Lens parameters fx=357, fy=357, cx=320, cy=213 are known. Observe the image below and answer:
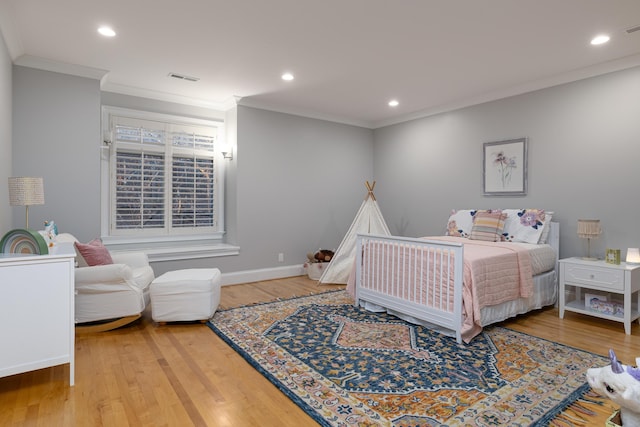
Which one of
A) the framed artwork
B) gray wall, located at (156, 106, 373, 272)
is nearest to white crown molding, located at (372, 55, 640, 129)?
the framed artwork

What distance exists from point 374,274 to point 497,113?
2.68 m

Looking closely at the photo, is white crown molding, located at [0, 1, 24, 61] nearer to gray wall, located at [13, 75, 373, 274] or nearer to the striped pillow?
gray wall, located at [13, 75, 373, 274]

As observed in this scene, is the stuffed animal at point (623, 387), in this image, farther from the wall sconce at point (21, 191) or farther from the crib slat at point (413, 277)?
the wall sconce at point (21, 191)

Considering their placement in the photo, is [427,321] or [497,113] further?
[497,113]

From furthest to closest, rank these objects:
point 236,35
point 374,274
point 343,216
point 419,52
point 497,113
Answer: point 343,216 → point 497,113 → point 374,274 → point 419,52 → point 236,35

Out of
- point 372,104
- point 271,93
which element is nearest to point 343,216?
point 372,104

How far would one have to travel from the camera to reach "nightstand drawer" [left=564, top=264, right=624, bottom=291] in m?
3.13

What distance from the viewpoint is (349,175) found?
605 cm

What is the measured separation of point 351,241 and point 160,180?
2.68 m

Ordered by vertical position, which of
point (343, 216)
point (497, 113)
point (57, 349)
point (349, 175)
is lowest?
point (57, 349)

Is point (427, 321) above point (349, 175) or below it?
below

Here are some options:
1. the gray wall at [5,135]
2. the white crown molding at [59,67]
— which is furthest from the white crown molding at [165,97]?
the gray wall at [5,135]

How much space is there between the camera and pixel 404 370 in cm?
237

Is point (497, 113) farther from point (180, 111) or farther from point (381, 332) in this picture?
point (180, 111)
